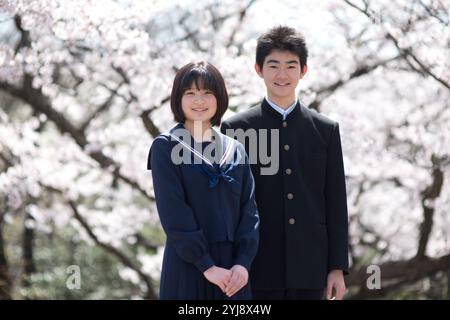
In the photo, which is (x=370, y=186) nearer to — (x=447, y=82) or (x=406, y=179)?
(x=406, y=179)

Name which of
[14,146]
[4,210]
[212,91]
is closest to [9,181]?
[14,146]

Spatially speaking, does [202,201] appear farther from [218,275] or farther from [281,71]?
[281,71]

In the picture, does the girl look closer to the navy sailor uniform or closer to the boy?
the navy sailor uniform

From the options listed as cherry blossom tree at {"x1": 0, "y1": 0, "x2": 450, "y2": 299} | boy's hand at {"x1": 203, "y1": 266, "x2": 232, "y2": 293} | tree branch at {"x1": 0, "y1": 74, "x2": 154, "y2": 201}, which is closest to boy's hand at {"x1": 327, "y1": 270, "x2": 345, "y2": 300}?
boy's hand at {"x1": 203, "y1": 266, "x2": 232, "y2": 293}

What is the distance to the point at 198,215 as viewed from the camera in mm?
2809

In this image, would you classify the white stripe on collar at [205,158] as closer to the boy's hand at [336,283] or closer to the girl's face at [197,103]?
the girl's face at [197,103]

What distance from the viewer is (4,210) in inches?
338

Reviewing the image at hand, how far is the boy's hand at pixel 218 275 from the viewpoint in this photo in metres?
2.72

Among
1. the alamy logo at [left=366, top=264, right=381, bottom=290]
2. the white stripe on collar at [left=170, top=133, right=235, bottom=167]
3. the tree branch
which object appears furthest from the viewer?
the tree branch

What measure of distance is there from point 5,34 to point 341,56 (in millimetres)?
2562

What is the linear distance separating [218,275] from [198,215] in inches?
9.4

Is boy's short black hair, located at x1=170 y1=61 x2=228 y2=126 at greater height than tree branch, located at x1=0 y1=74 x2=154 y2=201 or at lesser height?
lesser

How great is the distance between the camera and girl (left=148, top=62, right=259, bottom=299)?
275 centimetres
